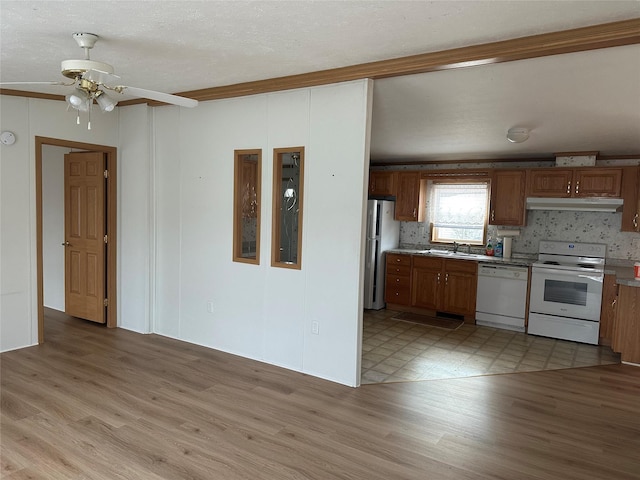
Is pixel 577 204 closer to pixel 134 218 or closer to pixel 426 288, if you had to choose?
pixel 426 288

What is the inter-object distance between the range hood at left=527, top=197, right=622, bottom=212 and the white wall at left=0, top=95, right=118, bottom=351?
5.62 metres

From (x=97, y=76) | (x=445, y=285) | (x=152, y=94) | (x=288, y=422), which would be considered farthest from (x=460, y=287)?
(x=97, y=76)

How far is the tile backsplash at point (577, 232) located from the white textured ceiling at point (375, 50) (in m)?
1.43

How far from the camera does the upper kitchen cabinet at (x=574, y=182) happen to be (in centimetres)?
530

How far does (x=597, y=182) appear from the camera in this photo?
5.38 m

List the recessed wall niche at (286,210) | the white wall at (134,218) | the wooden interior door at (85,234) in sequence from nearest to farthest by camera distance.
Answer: the recessed wall niche at (286,210) → the white wall at (134,218) → the wooden interior door at (85,234)

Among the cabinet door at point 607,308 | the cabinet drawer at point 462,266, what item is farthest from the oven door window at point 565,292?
the cabinet drawer at point 462,266

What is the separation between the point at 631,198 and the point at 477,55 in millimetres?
3746

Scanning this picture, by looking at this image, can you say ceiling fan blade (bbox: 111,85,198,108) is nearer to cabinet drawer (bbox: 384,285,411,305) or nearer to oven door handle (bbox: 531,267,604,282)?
cabinet drawer (bbox: 384,285,411,305)

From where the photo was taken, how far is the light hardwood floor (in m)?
2.47

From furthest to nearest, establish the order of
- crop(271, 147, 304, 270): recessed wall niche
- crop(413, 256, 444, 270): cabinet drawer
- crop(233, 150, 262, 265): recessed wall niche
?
crop(413, 256, 444, 270): cabinet drawer → crop(233, 150, 262, 265): recessed wall niche → crop(271, 147, 304, 270): recessed wall niche

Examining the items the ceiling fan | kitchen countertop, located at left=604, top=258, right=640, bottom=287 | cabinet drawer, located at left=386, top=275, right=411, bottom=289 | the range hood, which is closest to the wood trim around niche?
the ceiling fan

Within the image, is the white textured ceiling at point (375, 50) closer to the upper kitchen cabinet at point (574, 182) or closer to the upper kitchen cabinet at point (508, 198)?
the upper kitchen cabinet at point (574, 182)

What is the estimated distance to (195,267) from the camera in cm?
A: 454
